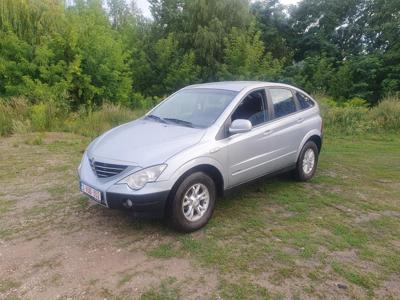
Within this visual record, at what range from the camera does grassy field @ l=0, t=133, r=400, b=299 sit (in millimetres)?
3266

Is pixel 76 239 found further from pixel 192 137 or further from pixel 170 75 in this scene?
pixel 170 75

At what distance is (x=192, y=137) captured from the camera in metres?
4.28

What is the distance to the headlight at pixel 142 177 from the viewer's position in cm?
382

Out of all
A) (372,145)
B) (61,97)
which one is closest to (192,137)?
(372,145)

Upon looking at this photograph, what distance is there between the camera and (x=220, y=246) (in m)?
3.96

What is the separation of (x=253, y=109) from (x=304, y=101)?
4.68 feet

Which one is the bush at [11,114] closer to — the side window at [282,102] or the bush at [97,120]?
the bush at [97,120]

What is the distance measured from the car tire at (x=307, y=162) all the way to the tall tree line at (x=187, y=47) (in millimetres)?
9145

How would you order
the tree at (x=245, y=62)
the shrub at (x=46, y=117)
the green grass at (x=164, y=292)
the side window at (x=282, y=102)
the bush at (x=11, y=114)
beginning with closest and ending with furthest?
the green grass at (x=164, y=292)
the side window at (x=282, y=102)
the bush at (x=11, y=114)
the shrub at (x=46, y=117)
the tree at (x=245, y=62)

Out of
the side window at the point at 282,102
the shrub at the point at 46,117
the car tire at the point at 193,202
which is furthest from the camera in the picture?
the shrub at the point at 46,117

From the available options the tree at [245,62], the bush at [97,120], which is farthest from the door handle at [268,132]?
the tree at [245,62]

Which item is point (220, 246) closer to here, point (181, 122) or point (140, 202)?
point (140, 202)

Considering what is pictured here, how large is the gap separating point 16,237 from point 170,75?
61.8 ft

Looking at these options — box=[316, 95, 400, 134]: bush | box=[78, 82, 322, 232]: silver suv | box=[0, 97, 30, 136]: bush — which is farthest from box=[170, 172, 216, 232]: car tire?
box=[316, 95, 400, 134]: bush
